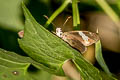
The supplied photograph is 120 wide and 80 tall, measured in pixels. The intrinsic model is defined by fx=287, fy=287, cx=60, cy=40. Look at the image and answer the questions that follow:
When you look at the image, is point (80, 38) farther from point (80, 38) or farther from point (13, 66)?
point (13, 66)

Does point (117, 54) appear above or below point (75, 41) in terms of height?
below

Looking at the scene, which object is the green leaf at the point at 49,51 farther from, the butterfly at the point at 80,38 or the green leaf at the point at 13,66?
the butterfly at the point at 80,38

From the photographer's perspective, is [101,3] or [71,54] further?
[101,3]

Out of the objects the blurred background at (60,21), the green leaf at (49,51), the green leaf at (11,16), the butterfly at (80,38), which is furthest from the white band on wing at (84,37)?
the green leaf at (11,16)

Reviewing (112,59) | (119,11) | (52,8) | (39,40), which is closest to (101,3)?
(119,11)

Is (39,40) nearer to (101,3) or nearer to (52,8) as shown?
(101,3)

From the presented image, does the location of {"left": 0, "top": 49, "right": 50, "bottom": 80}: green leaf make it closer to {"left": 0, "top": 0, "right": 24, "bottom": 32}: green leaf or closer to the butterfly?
the butterfly
